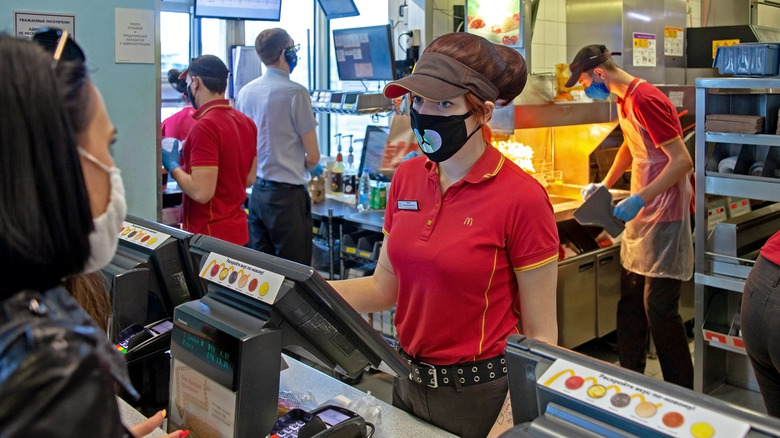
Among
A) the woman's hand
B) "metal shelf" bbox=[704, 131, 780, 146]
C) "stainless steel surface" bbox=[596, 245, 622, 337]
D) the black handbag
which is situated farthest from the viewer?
"stainless steel surface" bbox=[596, 245, 622, 337]

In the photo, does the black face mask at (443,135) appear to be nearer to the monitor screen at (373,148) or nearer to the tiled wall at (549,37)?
the monitor screen at (373,148)

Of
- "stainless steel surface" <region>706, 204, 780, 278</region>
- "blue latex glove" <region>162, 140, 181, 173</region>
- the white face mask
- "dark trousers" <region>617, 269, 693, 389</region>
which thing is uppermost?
"blue latex glove" <region>162, 140, 181, 173</region>

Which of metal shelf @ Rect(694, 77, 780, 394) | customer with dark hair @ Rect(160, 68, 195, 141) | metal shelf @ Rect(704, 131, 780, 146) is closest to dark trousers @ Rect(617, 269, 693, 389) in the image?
metal shelf @ Rect(694, 77, 780, 394)

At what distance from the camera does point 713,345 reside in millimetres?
3572

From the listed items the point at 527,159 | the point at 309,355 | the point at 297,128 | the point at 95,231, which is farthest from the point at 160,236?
the point at 527,159

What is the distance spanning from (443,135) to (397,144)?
2.96 meters

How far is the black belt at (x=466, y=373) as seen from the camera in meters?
1.86

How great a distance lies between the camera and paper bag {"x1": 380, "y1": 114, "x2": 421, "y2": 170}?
16.0 feet

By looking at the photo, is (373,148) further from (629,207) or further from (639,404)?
(639,404)

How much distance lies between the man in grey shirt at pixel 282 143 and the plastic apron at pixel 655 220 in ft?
5.75

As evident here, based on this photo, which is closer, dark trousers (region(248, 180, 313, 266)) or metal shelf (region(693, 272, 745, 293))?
metal shelf (region(693, 272, 745, 293))

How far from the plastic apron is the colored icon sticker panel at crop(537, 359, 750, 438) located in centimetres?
299

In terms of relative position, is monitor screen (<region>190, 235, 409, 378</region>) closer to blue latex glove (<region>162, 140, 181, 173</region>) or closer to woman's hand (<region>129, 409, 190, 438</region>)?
woman's hand (<region>129, 409, 190, 438</region>)

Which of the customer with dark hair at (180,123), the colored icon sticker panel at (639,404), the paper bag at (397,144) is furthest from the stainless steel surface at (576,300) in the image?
the colored icon sticker panel at (639,404)
